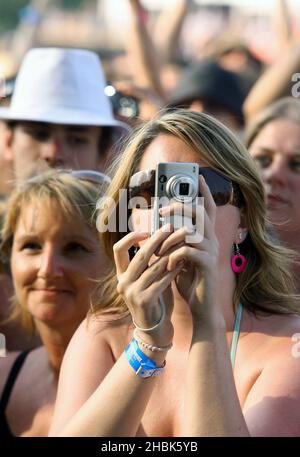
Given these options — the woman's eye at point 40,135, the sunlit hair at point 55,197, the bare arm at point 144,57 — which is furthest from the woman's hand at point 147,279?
the bare arm at point 144,57

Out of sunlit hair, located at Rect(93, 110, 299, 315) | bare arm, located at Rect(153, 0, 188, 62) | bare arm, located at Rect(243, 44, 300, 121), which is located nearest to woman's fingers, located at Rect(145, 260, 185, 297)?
sunlit hair, located at Rect(93, 110, 299, 315)

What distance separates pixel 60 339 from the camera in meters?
3.33

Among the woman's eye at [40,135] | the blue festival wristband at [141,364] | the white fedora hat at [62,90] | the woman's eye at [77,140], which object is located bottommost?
the blue festival wristband at [141,364]

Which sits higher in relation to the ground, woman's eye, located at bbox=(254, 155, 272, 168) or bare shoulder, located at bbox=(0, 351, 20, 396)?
woman's eye, located at bbox=(254, 155, 272, 168)

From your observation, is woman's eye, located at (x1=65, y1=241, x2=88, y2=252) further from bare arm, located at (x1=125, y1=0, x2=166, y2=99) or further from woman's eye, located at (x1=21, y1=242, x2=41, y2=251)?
bare arm, located at (x1=125, y1=0, x2=166, y2=99)

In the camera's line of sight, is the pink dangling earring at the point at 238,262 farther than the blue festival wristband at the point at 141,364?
Yes

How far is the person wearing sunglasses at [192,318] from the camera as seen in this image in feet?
7.23

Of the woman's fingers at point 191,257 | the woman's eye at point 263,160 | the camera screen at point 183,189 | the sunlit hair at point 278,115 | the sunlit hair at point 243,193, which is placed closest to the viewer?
the woman's fingers at point 191,257

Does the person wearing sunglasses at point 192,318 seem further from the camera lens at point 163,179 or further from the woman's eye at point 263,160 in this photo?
the woman's eye at point 263,160

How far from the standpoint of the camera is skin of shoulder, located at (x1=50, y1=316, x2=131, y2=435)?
2.58 meters

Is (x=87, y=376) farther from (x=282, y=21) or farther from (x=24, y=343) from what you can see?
(x=282, y=21)

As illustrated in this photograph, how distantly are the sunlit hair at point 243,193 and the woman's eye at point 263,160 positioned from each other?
128cm

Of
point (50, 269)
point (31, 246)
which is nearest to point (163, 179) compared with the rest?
point (50, 269)
